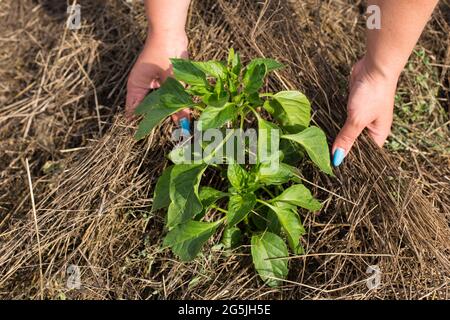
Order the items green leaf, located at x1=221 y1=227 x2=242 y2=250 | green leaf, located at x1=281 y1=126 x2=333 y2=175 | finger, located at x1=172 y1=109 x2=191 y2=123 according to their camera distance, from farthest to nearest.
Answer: finger, located at x1=172 y1=109 x2=191 y2=123 → green leaf, located at x1=221 y1=227 x2=242 y2=250 → green leaf, located at x1=281 y1=126 x2=333 y2=175

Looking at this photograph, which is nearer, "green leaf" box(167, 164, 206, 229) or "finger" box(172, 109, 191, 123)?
"green leaf" box(167, 164, 206, 229)

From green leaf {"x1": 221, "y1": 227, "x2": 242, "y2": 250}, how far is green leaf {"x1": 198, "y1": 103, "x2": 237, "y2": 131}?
0.34m

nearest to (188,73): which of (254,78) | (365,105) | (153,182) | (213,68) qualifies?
(213,68)

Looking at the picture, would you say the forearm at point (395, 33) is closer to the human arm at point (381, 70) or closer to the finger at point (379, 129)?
the human arm at point (381, 70)

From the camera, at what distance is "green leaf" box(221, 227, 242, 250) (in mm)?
1401

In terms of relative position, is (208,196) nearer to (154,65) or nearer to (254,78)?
(254,78)

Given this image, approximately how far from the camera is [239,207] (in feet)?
4.21

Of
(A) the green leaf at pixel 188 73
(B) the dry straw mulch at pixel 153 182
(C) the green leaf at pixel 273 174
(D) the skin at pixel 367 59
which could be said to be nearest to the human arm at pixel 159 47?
(D) the skin at pixel 367 59

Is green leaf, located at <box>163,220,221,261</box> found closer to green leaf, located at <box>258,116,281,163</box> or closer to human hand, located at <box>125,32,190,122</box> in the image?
green leaf, located at <box>258,116,281,163</box>

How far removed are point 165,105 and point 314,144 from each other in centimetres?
39

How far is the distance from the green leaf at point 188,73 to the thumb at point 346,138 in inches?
16.5

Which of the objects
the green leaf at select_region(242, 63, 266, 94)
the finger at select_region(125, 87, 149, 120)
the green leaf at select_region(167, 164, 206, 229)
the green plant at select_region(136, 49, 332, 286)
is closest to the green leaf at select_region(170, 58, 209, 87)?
the green plant at select_region(136, 49, 332, 286)

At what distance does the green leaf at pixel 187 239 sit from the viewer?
1310 millimetres
